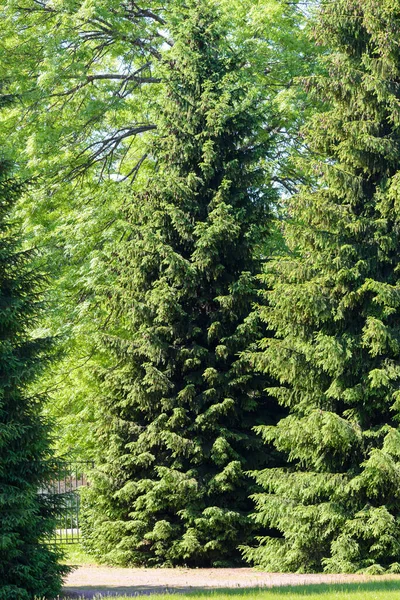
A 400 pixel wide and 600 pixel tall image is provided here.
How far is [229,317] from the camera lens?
1489 cm

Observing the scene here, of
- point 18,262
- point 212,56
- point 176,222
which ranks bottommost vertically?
point 18,262

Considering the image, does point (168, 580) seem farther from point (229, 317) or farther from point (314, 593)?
point (229, 317)

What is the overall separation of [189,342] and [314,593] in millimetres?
6743

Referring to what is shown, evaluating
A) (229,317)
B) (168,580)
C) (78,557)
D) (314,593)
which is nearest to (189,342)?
(229,317)

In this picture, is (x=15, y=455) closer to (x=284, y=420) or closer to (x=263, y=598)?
(x=263, y=598)

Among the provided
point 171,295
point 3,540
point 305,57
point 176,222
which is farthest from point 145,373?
point 305,57

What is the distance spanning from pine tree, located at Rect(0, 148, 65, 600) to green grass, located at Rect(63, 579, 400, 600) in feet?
3.14

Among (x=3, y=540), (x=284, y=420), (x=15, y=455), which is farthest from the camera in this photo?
(x=284, y=420)

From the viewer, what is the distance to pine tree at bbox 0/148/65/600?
984 cm

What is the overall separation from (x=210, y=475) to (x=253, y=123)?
655 cm

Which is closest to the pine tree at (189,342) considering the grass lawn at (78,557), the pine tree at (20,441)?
the grass lawn at (78,557)

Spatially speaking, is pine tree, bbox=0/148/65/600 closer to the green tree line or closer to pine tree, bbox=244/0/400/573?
the green tree line

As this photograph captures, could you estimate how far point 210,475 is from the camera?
14.2 meters

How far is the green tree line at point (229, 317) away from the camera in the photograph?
12094 mm
